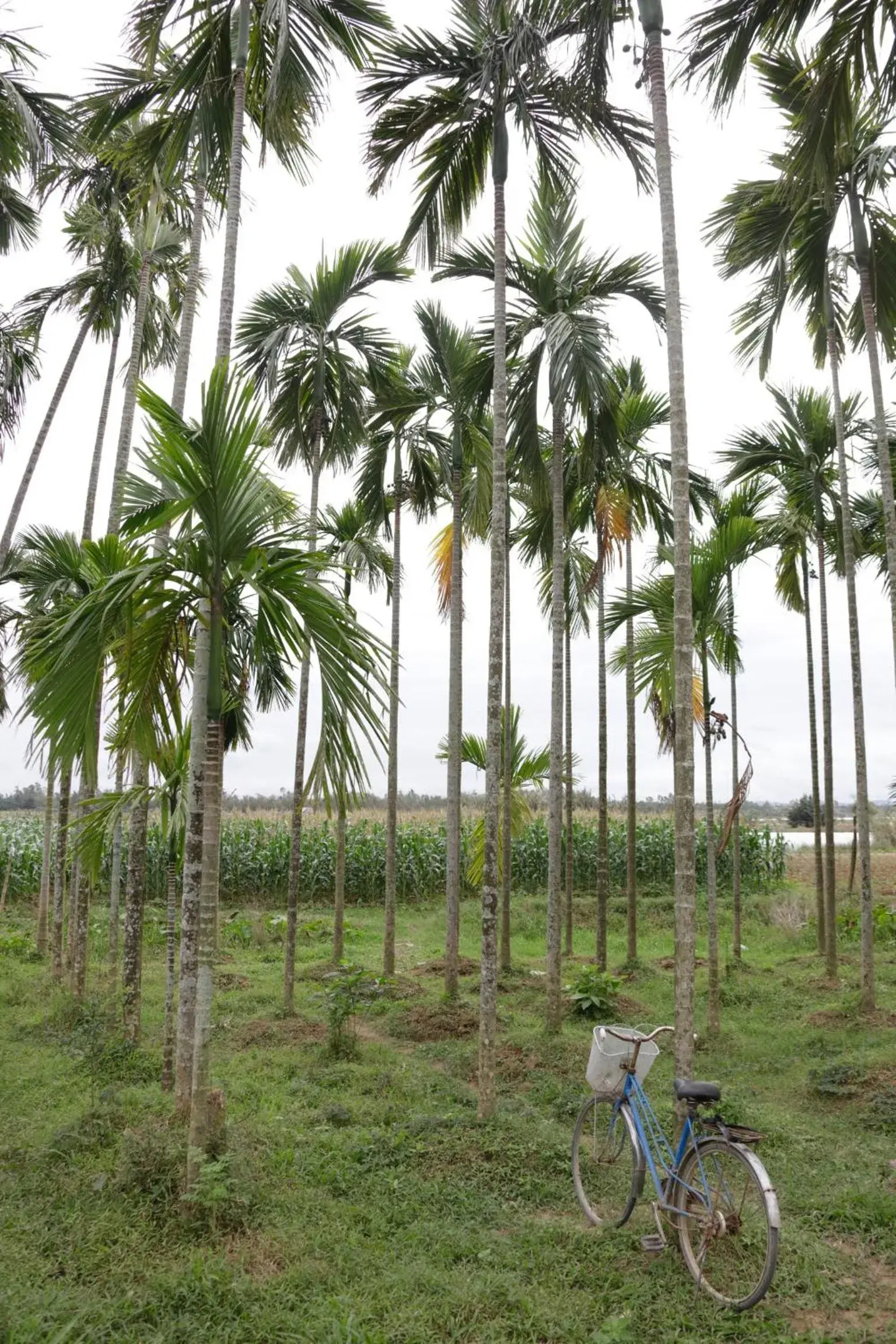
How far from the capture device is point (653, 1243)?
446 centimetres

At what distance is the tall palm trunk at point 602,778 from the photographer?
12.2m

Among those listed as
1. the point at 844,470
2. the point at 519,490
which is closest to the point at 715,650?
the point at 844,470

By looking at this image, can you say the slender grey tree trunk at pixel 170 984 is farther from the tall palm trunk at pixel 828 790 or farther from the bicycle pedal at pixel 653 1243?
the tall palm trunk at pixel 828 790

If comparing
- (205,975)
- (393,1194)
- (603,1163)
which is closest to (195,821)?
(205,975)

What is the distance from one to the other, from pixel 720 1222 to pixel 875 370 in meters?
8.23

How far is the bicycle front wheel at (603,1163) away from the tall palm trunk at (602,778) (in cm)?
620

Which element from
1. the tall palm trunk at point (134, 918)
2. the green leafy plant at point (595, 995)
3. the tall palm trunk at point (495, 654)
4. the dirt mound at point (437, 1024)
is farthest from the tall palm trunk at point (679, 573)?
the green leafy plant at point (595, 995)

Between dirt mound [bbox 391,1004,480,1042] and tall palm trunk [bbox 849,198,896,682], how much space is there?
20.1 feet

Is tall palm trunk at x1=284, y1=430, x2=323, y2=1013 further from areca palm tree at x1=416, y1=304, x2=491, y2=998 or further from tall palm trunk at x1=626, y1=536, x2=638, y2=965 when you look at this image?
tall palm trunk at x1=626, y1=536, x2=638, y2=965

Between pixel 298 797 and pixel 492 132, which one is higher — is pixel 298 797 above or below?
below

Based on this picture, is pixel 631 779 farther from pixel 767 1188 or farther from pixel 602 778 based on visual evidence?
pixel 767 1188

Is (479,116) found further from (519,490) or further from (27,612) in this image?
(27,612)

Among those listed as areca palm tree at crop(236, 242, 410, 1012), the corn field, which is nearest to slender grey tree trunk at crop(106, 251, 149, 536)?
areca palm tree at crop(236, 242, 410, 1012)

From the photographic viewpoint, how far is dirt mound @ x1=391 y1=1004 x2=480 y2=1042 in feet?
32.4
